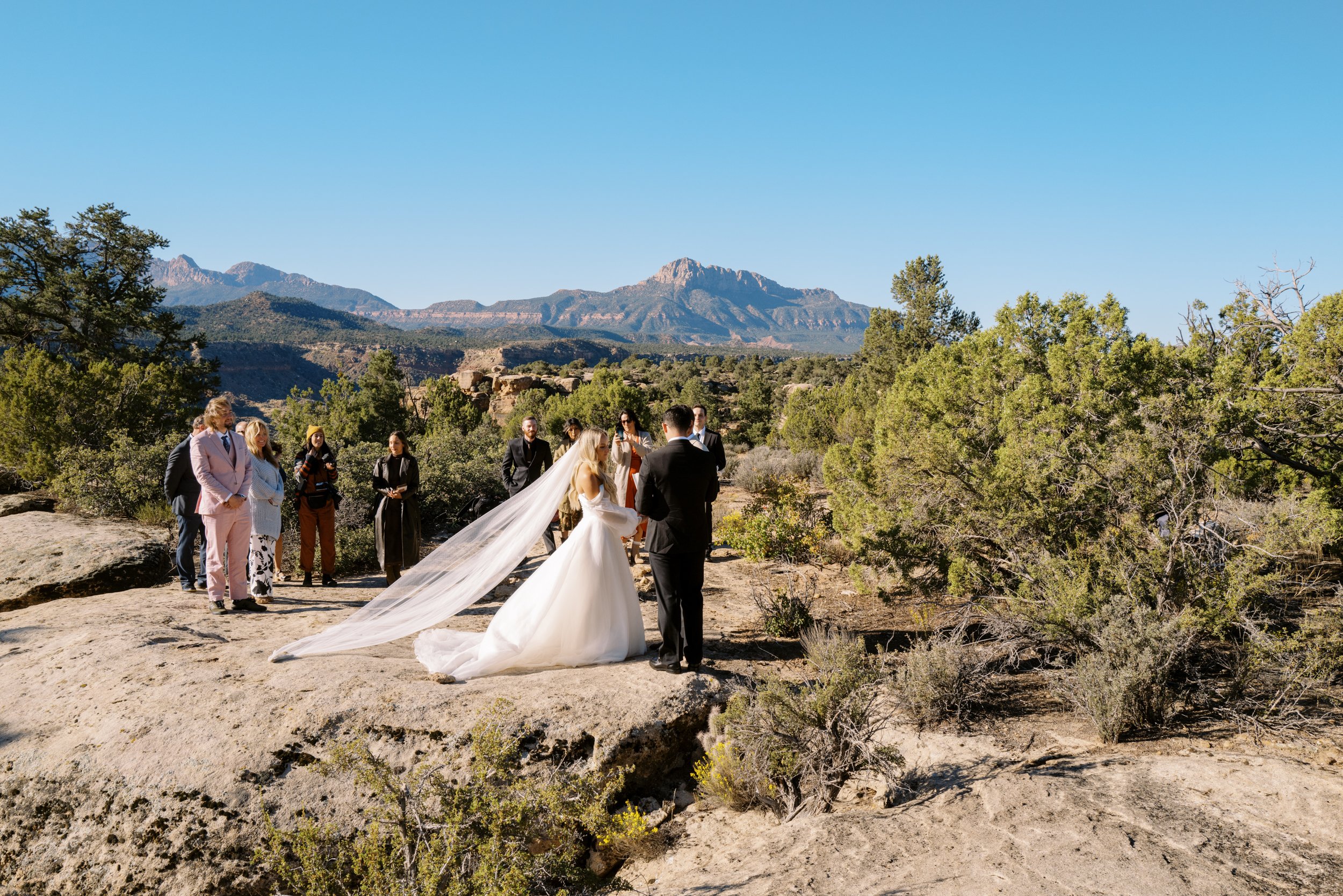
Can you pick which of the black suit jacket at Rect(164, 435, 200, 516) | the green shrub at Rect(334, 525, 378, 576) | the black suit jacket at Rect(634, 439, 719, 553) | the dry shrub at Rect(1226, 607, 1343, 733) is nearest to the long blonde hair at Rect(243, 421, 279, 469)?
the black suit jacket at Rect(164, 435, 200, 516)

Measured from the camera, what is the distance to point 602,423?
26562 mm

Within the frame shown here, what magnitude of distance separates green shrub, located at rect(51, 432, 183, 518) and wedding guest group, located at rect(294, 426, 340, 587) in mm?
4400

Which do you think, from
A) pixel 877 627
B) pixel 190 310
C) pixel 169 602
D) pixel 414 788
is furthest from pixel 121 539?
pixel 190 310

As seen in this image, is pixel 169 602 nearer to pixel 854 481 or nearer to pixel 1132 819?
pixel 854 481

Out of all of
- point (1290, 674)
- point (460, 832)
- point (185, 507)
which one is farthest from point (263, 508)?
point (1290, 674)

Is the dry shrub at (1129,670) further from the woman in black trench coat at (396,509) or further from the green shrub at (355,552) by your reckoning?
the green shrub at (355,552)

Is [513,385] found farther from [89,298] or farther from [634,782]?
[634,782]

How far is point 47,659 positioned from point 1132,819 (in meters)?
6.95

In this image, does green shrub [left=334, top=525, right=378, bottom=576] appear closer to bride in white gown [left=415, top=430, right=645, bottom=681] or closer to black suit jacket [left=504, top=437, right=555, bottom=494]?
black suit jacket [left=504, top=437, right=555, bottom=494]

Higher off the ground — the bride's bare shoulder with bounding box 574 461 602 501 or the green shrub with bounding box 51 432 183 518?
the bride's bare shoulder with bounding box 574 461 602 501

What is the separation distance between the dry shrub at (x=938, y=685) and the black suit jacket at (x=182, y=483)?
7086 millimetres

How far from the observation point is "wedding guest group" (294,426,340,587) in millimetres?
8078

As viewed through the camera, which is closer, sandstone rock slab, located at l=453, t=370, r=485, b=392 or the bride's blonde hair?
the bride's blonde hair

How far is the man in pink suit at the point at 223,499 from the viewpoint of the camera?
648 centimetres
